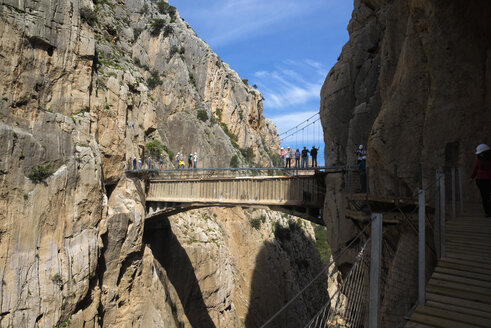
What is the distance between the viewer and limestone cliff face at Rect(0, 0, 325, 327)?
11.6 metres

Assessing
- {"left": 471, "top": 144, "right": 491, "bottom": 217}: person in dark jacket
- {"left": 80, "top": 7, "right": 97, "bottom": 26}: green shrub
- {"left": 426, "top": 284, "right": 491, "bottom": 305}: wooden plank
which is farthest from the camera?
{"left": 80, "top": 7, "right": 97, "bottom": 26}: green shrub

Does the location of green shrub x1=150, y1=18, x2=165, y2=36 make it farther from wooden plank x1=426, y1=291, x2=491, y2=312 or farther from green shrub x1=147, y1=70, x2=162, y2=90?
wooden plank x1=426, y1=291, x2=491, y2=312

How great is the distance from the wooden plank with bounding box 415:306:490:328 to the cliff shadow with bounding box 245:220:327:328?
25164 millimetres

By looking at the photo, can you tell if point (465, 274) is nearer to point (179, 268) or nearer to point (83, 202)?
point (83, 202)

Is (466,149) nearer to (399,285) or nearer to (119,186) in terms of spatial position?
(399,285)

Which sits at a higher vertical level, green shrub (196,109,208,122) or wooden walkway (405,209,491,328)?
green shrub (196,109,208,122)

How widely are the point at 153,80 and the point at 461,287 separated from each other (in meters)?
35.1

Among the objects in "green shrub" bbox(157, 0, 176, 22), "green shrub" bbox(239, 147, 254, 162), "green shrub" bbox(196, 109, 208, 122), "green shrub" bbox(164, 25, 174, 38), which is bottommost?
"green shrub" bbox(239, 147, 254, 162)

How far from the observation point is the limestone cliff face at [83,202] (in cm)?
1162

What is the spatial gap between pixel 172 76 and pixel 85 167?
81.0 feet

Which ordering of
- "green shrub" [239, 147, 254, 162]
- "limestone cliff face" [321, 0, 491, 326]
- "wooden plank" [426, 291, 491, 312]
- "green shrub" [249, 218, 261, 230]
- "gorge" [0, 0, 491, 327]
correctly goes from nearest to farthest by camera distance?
1. "wooden plank" [426, 291, 491, 312]
2. "limestone cliff face" [321, 0, 491, 326]
3. "gorge" [0, 0, 491, 327]
4. "green shrub" [249, 218, 261, 230]
5. "green shrub" [239, 147, 254, 162]

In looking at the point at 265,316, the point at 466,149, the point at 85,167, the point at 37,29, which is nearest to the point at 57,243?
the point at 85,167

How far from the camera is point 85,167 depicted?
13938mm

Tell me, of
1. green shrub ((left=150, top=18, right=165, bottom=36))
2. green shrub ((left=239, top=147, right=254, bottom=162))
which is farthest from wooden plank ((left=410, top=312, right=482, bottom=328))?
green shrub ((left=150, top=18, right=165, bottom=36))
